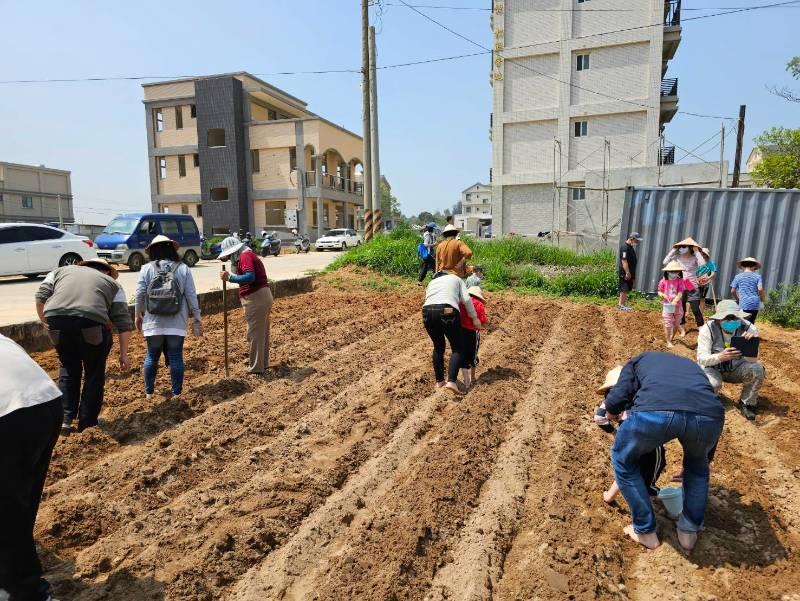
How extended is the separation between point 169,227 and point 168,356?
1411cm

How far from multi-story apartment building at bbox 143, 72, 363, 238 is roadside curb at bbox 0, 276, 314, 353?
2029 cm

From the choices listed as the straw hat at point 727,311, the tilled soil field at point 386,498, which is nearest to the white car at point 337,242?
the tilled soil field at point 386,498

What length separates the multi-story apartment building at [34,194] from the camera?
40338 millimetres

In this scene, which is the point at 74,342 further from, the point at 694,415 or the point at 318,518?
the point at 694,415

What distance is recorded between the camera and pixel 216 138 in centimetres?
3403

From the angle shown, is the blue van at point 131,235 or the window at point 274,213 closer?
the blue van at point 131,235

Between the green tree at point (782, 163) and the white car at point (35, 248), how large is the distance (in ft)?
80.9

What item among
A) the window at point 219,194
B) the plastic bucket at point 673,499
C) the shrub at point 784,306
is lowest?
the plastic bucket at point 673,499

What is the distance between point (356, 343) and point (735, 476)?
5.09 m

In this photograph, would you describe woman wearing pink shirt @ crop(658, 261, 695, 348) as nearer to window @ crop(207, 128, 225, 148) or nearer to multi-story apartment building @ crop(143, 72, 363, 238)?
multi-story apartment building @ crop(143, 72, 363, 238)

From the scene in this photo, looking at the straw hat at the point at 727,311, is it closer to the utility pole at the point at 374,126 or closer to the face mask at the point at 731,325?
the face mask at the point at 731,325

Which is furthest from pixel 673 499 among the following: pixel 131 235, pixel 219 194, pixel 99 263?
pixel 219 194

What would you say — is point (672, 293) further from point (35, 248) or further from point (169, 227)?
point (169, 227)

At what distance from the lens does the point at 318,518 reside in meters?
3.20
